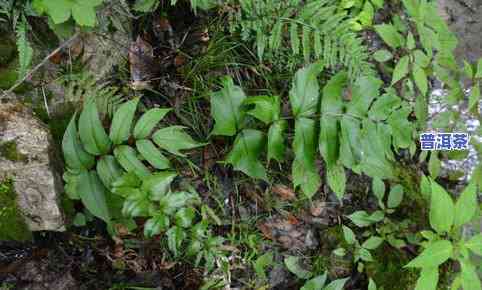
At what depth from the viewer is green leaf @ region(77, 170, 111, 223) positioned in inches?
96.8

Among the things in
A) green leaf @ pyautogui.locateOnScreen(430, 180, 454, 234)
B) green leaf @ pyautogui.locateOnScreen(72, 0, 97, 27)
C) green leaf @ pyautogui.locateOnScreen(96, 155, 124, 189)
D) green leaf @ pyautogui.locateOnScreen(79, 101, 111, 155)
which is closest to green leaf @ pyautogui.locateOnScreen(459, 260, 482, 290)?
green leaf @ pyautogui.locateOnScreen(430, 180, 454, 234)

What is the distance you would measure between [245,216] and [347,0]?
157cm

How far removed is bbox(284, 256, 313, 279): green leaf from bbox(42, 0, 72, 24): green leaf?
1.90 meters

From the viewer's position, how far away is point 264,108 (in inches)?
103

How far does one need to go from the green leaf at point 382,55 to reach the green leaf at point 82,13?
6.80 feet

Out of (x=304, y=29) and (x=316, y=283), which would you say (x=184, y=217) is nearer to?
(x=316, y=283)

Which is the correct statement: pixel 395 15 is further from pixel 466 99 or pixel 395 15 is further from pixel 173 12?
pixel 173 12

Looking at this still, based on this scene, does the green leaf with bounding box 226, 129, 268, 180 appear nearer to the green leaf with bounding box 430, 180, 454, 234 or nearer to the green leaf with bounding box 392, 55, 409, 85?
the green leaf with bounding box 430, 180, 454, 234

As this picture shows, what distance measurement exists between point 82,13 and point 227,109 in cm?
87

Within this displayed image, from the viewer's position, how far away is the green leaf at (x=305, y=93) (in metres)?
2.63

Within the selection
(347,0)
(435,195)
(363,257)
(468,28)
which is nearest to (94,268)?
(363,257)

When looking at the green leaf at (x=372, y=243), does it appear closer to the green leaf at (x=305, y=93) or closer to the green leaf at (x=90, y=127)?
the green leaf at (x=305, y=93)

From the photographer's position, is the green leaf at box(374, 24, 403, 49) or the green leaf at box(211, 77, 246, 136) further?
the green leaf at box(374, 24, 403, 49)

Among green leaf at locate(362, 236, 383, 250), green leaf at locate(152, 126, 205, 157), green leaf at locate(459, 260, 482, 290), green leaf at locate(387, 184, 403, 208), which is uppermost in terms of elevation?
green leaf at locate(152, 126, 205, 157)
